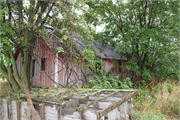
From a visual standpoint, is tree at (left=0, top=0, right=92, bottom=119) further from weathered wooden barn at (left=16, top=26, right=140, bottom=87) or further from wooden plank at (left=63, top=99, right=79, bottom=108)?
wooden plank at (left=63, top=99, right=79, bottom=108)

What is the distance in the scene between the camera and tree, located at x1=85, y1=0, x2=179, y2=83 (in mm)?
10262

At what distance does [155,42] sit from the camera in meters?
9.52

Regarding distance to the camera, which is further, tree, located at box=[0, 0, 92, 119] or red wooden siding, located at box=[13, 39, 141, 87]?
red wooden siding, located at box=[13, 39, 141, 87]

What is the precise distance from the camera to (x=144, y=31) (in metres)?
10.5

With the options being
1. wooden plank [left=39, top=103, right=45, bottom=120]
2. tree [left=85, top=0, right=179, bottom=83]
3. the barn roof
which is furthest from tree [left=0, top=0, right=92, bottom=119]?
tree [left=85, top=0, right=179, bottom=83]

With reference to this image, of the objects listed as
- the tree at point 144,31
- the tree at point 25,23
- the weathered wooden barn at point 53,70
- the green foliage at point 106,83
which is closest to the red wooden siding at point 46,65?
the weathered wooden barn at point 53,70

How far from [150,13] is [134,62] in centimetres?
432

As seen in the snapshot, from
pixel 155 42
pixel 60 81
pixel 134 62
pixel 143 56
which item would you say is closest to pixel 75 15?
pixel 60 81

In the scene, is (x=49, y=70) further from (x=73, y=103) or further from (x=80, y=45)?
(x=73, y=103)

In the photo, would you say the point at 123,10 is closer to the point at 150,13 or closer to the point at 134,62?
the point at 150,13

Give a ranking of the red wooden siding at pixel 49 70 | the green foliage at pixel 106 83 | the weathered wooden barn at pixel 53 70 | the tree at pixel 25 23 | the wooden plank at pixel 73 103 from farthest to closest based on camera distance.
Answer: the red wooden siding at pixel 49 70, the weathered wooden barn at pixel 53 70, the green foliage at pixel 106 83, the tree at pixel 25 23, the wooden plank at pixel 73 103

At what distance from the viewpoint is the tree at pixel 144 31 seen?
10.3m

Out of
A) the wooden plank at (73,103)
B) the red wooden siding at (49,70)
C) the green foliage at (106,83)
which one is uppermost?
the red wooden siding at (49,70)

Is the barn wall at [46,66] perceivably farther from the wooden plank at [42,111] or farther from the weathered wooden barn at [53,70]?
the wooden plank at [42,111]
